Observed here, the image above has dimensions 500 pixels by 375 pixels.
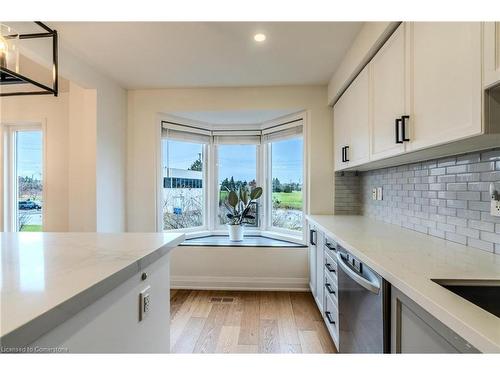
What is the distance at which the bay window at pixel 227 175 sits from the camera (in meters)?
3.45

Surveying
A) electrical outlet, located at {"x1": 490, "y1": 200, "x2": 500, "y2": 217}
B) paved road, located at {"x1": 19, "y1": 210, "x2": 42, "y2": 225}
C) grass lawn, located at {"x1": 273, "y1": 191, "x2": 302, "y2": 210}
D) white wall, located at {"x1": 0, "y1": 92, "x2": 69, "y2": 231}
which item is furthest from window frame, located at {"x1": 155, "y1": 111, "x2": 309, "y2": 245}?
electrical outlet, located at {"x1": 490, "y1": 200, "x2": 500, "y2": 217}

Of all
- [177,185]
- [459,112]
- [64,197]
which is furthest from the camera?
[177,185]

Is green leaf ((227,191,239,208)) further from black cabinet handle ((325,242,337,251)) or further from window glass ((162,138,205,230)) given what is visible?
black cabinet handle ((325,242,337,251))

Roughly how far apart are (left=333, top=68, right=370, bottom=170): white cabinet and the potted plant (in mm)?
1163

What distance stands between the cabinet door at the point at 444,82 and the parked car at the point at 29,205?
3789 millimetres

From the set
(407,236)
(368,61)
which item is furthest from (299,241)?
(368,61)

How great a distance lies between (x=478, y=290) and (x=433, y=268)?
0.47ft

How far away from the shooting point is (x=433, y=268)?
41.0 inches

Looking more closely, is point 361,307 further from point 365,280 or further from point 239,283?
point 239,283

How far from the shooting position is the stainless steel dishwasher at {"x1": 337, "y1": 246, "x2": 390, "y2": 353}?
1073mm

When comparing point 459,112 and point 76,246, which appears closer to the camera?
point 459,112

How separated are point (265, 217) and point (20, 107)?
3234mm
